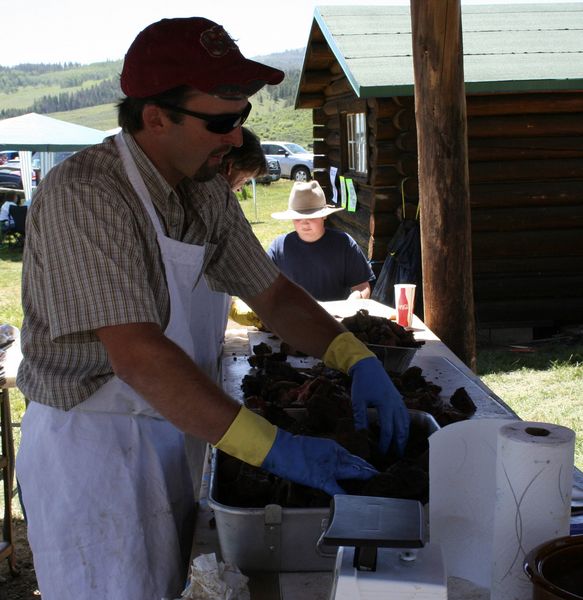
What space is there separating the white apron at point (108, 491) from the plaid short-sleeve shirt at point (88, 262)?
5 cm

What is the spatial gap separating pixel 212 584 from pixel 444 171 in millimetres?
3154

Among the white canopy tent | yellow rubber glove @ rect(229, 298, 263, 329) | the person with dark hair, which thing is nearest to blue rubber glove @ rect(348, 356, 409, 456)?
the person with dark hair

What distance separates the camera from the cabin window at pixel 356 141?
9516mm

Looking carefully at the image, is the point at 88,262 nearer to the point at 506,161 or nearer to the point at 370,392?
the point at 370,392

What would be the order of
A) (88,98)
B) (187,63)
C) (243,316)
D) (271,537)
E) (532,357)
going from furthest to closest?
(88,98) < (532,357) < (243,316) < (187,63) < (271,537)

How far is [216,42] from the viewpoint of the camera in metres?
2.29

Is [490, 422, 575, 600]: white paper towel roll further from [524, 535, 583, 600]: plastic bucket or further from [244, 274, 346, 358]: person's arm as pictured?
[244, 274, 346, 358]: person's arm

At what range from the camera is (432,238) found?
176 inches

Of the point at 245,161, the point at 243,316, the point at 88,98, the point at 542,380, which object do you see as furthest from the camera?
the point at 88,98

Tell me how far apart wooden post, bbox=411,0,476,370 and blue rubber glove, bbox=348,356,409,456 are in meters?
1.90

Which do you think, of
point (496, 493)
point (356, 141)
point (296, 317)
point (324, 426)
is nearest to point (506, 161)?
point (356, 141)

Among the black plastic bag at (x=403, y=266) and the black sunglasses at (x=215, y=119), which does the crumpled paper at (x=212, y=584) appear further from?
the black plastic bag at (x=403, y=266)

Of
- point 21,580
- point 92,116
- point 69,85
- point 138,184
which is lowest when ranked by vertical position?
point 21,580

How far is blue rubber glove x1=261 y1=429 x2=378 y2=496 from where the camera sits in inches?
75.4
